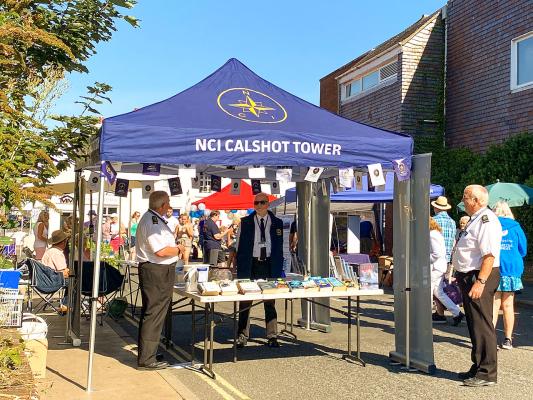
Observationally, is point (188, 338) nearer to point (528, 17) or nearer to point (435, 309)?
point (435, 309)

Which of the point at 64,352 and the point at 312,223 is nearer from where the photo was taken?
the point at 64,352

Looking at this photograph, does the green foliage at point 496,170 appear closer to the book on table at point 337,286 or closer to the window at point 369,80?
→ the window at point 369,80

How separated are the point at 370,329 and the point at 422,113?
12497 mm

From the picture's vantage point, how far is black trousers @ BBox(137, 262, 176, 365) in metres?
6.66

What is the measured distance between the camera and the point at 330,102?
26.3m

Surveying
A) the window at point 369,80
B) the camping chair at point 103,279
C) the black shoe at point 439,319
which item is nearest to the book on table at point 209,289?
the camping chair at point 103,279

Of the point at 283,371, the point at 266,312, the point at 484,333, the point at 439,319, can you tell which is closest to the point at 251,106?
the point at 266,312

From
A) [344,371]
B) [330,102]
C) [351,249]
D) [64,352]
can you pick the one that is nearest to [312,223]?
[344,371]

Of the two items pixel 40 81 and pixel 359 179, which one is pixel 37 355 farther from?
pixel 359 179

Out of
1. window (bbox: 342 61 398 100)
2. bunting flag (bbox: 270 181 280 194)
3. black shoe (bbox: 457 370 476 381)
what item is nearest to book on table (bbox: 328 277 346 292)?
black shoe (bbox: 457 370 476 381)

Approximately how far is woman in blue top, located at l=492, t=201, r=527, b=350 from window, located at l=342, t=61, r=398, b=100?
13593 millimetres

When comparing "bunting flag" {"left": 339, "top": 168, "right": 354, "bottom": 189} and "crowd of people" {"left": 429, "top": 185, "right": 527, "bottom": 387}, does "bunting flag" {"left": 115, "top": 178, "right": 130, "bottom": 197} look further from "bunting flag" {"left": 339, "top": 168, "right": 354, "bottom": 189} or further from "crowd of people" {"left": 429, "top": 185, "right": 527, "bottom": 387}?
"crowd of people" {"left": 429, "top": 185, "right": 527, "bottom": 387}

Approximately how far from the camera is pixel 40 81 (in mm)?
6070

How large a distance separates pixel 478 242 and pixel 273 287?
2.16 metres
